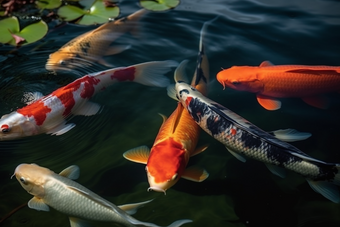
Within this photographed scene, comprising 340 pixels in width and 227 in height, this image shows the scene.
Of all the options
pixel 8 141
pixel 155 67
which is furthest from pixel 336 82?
pixel 8 141

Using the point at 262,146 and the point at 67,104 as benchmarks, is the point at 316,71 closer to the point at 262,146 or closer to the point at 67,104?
the point at 262,146

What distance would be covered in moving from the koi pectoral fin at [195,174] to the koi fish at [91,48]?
2.23 meters

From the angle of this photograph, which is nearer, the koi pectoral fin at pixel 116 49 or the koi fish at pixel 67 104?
the koi fish at pixel 67 104

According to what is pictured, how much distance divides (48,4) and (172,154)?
432 centimetres

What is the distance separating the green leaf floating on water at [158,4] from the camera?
557 centimetres

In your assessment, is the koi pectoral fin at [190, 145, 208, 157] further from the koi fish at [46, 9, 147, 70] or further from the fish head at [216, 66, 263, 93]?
the koi fish at [46, 9, 147, 70]

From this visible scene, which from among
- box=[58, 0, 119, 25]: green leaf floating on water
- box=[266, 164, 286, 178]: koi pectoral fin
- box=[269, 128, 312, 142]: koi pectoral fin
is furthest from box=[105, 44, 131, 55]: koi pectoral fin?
box=[266, 164, 286, 178]: koi pectoral fin

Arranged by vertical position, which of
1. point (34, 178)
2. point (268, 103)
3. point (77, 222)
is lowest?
point (77, 222)

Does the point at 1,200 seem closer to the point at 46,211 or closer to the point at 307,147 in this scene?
the point at 46,211

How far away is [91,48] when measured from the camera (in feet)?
15.2

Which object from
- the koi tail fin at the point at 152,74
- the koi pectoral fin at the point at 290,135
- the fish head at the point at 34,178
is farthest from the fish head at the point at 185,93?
the fish head at the point at 34,178

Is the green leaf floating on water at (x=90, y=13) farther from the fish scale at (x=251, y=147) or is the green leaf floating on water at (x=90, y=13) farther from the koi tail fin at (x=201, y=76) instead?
the fish scale at (x=251, y=147)

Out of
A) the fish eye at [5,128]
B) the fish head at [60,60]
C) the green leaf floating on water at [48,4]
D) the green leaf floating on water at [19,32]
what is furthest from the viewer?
the green leaf floating on water at [48,4]

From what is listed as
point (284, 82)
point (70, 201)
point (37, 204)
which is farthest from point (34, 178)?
point (284, 82)
